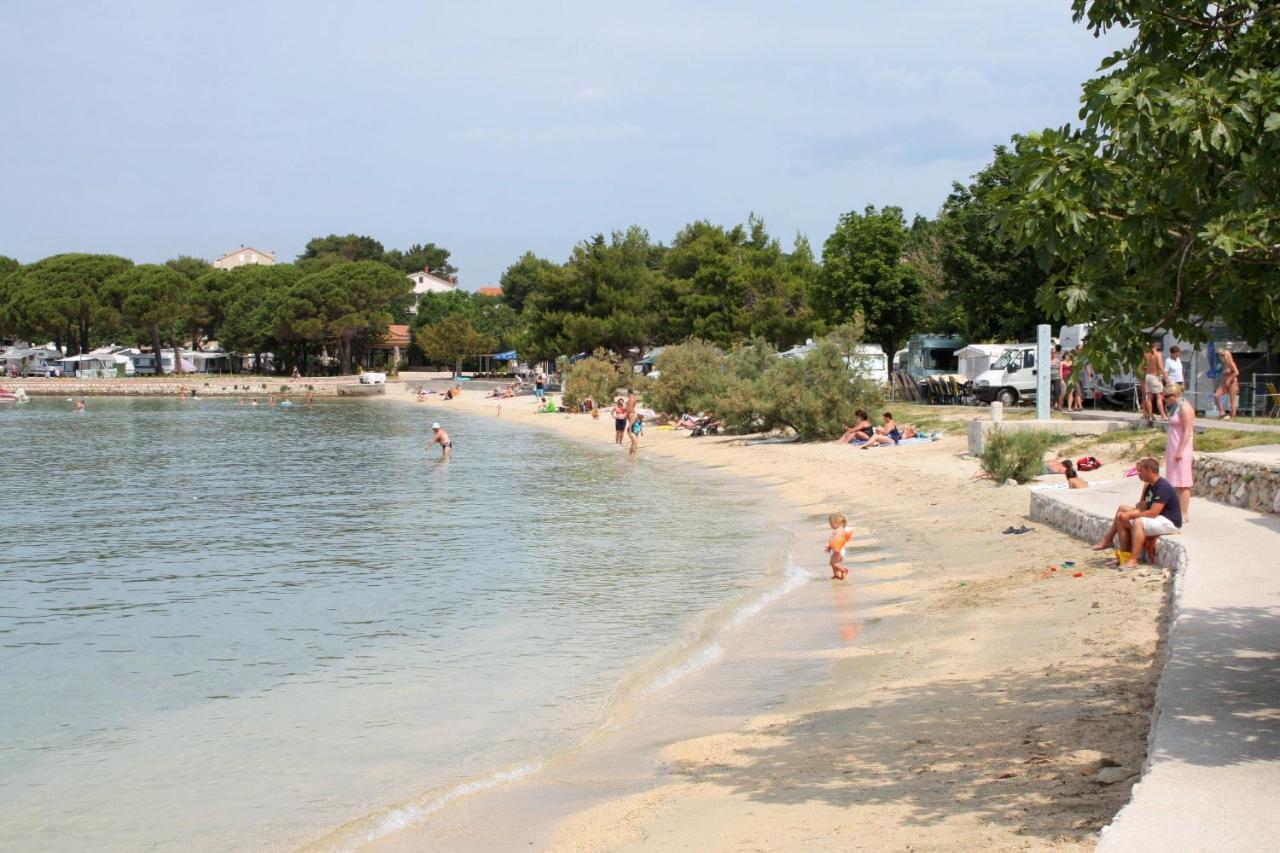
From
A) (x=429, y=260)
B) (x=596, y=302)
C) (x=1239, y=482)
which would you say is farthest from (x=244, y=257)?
(x=1239, y=482)

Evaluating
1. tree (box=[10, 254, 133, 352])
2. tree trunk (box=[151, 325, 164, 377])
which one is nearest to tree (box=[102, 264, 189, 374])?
tree trunk (box=[151, 325, 164, 377])

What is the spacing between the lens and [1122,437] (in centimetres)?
2244

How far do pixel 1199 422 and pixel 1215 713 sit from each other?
17.6 meters

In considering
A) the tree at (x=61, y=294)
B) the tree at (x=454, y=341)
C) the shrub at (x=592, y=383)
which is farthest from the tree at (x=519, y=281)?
the shrub at (x=592, y=383)

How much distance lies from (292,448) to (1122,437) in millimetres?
31332

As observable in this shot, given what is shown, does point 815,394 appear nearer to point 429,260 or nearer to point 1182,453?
point 1182,453

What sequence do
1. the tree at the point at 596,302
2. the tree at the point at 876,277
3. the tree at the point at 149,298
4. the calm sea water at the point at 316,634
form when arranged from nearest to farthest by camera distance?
the calm sea water at the point at 316,634
the tree at the point at 876,277
the tree at the point at 596,302
the tree at the point at 149,298

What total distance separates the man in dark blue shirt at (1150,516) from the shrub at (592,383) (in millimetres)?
50592

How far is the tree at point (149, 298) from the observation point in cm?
10469

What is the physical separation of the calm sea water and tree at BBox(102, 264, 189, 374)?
78.7 m

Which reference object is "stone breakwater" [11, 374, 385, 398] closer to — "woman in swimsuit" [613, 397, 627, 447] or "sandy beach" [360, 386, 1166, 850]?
"woman in swimsuit" [613, 397, 627, 447]

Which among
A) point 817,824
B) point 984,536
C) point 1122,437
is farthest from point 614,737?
point 1122,437

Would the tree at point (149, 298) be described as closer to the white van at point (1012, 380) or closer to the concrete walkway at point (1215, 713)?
the white van at point (1012, 380)

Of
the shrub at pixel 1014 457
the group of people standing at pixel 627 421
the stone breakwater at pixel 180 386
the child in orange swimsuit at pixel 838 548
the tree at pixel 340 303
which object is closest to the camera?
the child in orange swimsuit at pixel 838 548
